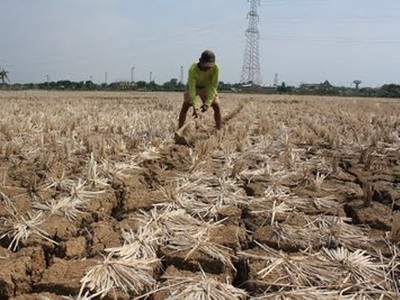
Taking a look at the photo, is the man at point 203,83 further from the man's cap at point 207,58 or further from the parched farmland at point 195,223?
the parched farmland at point 195,223

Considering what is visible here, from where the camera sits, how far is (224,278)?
2732 mm

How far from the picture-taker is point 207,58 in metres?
7.41

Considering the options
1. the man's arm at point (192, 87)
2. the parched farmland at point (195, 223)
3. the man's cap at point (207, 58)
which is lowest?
A: the parched farmland at point (195, 223)

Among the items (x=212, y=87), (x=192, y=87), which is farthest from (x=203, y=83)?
(x=192, y=87)

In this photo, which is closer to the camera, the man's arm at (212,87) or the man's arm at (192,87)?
the man's arm at (192,87)

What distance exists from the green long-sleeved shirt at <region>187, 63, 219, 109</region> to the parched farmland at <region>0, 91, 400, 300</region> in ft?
Answer: 5.70

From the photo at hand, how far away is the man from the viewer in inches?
294

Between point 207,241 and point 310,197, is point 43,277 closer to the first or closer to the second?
point 207,241

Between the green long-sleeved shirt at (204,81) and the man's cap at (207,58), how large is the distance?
23 centimetres

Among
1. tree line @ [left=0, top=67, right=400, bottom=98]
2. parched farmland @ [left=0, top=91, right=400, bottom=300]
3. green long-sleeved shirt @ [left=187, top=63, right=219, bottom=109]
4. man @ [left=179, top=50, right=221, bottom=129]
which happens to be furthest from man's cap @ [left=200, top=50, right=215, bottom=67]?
tree line @ [left=0, top=67, right=400, bottom=98]

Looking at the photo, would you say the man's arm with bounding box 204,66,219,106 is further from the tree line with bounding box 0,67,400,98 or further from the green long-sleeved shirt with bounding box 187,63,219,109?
the tree line with bounding box 0,67,400,98

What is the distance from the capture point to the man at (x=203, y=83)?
747cm

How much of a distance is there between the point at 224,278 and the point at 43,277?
0.96 meters

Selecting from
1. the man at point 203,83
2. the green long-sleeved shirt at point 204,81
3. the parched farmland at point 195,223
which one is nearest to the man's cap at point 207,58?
the man at point 203,83
